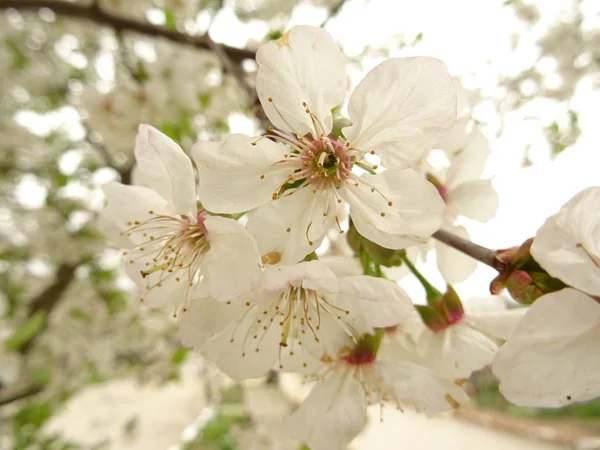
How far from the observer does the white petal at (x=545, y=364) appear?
0.37 m

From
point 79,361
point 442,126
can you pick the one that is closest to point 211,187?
point 442,126

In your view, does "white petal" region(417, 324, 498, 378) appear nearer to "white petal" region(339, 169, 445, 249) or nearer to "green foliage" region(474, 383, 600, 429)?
"white petal" region(339, 169, 445, 249)

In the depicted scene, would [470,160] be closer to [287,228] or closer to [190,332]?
[287,228]

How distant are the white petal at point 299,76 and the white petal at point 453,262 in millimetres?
237

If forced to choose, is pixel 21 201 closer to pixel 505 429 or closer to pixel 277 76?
pixel 277 76

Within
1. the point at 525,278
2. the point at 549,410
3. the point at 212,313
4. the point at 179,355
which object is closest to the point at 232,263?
the point at 212,313

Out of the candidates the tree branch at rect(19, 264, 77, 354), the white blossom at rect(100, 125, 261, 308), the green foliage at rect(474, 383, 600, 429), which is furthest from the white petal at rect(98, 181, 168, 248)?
the green foliage at rect(474, 383, 600, 429)

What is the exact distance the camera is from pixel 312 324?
0.51 metres

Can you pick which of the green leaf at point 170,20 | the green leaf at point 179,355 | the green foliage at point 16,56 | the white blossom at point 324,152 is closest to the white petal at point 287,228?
the white blossom at point 324,152

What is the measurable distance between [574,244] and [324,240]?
0.77 feet

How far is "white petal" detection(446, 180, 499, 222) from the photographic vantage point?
543 mm

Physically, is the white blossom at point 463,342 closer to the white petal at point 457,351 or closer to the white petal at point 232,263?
the white petal at point 457,351

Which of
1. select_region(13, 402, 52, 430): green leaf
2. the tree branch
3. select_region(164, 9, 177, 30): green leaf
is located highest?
select_region(164, 9, 177, 30): green leaf

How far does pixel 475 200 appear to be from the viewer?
558 millimetres
